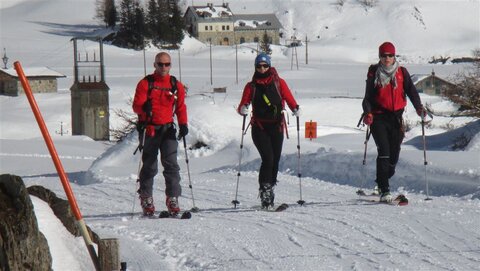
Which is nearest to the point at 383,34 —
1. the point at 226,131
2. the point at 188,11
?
the point at 188,11

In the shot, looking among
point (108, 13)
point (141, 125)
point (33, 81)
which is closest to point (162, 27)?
point (108, 13)

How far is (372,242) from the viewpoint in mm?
7137

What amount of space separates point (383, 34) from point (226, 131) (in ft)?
448

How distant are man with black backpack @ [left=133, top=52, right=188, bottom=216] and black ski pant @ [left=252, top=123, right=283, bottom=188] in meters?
0.82

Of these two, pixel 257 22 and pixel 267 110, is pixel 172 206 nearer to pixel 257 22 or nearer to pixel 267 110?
pixel 267 110

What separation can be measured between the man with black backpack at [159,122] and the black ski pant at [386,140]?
2.11 m

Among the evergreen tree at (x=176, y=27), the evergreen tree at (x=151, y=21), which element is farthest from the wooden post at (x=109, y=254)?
the evergreen tree at (x=176, y=27)

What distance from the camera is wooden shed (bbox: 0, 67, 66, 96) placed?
82.6 m

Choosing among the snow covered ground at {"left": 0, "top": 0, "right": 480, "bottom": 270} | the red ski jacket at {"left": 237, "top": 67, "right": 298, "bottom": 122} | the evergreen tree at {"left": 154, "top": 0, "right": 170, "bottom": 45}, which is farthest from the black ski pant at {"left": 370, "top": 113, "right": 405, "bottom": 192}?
the evergreen tree at {"left": 154, "top": 0, "right": 170, "bottom": 45}

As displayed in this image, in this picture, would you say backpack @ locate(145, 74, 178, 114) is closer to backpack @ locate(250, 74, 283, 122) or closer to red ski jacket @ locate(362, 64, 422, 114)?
backpack @ locate(250, 74, 283, 122)

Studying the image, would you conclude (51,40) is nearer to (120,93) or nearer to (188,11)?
(188,11)

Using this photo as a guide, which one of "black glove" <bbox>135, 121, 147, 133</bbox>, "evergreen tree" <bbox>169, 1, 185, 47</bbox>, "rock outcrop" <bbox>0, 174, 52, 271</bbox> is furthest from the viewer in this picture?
"evergreen tree" <bbox>169, 1, 185, 47</bbox>

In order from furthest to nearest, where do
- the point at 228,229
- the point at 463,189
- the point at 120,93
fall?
the point at 120,93 → the point at 463,189 → the point at 228,229

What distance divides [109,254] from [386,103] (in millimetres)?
4851
